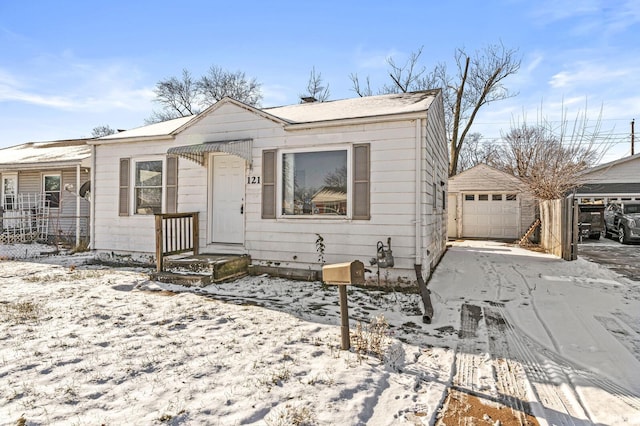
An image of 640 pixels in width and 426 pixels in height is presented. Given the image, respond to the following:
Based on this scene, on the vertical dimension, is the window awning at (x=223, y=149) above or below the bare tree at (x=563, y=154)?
below

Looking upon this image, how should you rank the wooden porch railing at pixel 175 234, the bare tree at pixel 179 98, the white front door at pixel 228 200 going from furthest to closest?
the bare tree at pixel 179 98 → the white front door at pixel 228 200 → the wooden porch railing at pixel 175 234

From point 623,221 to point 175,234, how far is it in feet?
A: 55.0

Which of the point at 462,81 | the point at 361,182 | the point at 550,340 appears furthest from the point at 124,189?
the point at 462,81

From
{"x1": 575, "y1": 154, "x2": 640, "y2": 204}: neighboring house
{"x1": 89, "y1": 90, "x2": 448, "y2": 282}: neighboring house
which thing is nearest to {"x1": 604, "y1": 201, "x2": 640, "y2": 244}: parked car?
{"x1": 575, "y1": 154, "x2": 640, "y2": 204}: neighboring house

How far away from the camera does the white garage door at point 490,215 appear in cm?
1577

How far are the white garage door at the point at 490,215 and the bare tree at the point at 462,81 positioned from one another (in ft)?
18.7

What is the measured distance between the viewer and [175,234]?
706 centimetres

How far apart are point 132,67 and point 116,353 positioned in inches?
400

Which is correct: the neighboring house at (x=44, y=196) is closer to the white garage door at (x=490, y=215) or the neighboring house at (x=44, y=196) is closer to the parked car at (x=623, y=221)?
the white garage door at (x=490, y=215)

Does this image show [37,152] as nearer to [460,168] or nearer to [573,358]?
[573,358]

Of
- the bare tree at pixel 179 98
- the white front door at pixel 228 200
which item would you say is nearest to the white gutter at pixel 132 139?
the white front door at pixel 228 200

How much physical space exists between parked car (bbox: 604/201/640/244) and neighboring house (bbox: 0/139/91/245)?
20.6m

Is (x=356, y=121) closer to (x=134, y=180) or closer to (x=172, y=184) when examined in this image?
(x=172, y=184)

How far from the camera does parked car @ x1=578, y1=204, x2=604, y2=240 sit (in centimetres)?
1485
